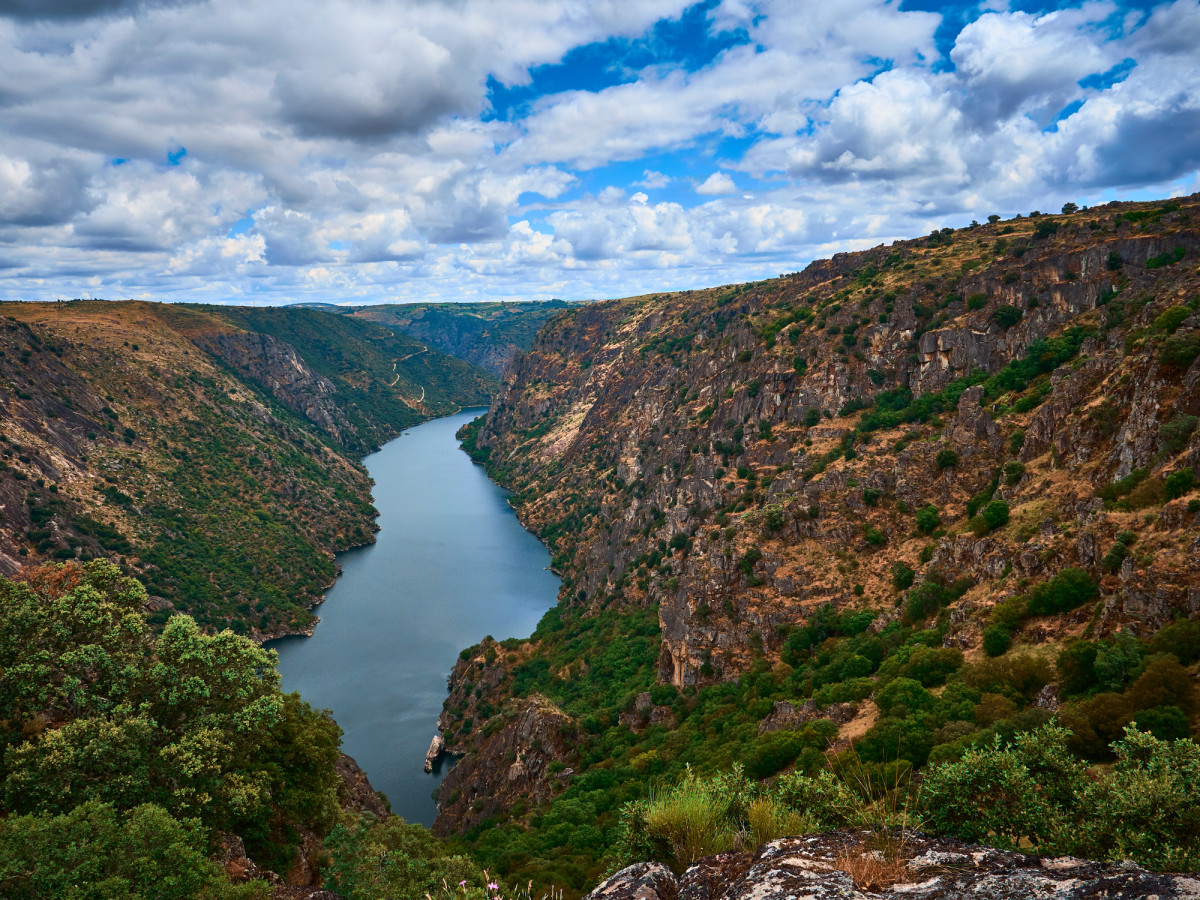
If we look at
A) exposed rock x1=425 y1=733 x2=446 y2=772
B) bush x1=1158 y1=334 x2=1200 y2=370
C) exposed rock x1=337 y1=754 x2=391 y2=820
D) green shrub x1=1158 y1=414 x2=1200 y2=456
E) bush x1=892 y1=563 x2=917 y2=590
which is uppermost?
bush x1=1158 y1=334 x2=1200 y2=370

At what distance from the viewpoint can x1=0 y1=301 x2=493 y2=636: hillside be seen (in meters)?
83.8

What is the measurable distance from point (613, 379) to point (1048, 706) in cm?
13583

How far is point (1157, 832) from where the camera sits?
1134cm

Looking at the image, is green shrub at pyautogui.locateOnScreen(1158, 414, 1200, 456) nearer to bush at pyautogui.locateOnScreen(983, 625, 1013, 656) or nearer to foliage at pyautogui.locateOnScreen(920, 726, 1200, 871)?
bush at pyautogui.locateOnScreen(983, 625, 1013, 656)

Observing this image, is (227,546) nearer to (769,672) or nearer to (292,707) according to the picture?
(292,707)

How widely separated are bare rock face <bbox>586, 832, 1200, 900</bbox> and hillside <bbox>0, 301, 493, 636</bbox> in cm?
8274

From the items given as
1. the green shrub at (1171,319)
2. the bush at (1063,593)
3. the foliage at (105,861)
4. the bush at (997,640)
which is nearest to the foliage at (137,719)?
the foliage at (105,861)

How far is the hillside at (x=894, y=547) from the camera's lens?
25828mm

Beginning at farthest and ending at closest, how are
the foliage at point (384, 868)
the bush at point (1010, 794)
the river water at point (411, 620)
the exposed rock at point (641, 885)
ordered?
1. the river water at point (411, 620)
2. the foliage at point (384, 868)
3. the bush at point (1010, 794)
4. the exposed rock at point (641, 885)

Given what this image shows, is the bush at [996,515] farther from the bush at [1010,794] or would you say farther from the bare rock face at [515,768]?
the bare rock face at [515,768]

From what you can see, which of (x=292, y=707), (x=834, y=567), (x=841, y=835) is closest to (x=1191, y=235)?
(x=834, y=567)

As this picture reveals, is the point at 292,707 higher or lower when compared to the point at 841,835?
lower

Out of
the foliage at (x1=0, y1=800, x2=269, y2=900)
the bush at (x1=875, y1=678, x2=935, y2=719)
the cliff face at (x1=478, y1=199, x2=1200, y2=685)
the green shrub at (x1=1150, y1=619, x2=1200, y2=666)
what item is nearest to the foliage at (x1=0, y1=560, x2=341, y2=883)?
the foliage at (x1=0, y1=800, x2=269, y2=900)

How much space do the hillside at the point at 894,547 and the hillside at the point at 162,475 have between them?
152ft
